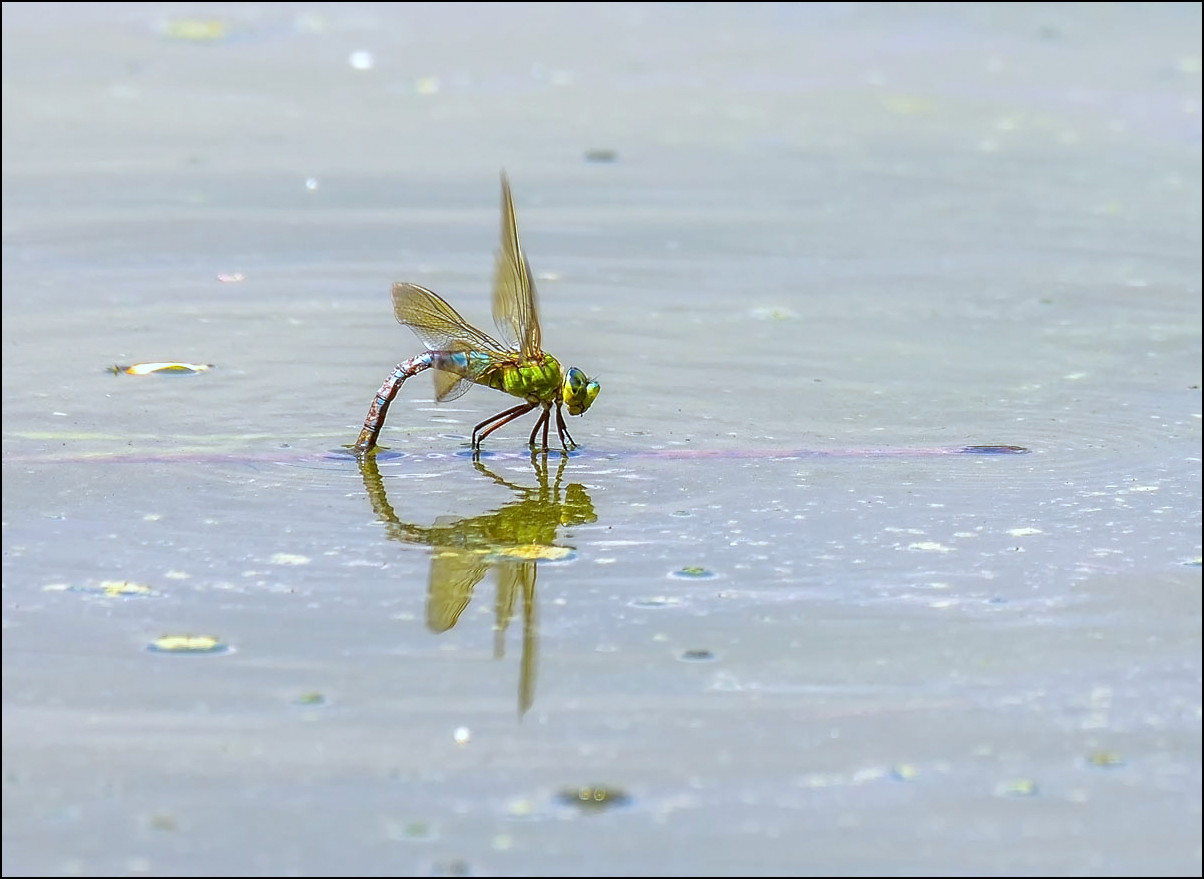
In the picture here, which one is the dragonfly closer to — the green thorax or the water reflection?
the green thorax

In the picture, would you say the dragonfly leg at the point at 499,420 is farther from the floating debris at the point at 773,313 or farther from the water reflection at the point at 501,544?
the floating debris at the point at 773,313

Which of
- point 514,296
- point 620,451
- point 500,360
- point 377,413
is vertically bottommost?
point 620,451

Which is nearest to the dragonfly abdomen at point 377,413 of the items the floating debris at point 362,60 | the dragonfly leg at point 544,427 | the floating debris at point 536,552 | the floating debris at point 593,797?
the dragonfly leg at point 544,427

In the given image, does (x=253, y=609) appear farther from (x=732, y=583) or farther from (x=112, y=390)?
(x=112, y=390)

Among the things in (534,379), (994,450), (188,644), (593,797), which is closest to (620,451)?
(534,379)

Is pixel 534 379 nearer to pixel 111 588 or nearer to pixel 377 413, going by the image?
pixel 377 413

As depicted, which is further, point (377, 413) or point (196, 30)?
point (196, 30)
